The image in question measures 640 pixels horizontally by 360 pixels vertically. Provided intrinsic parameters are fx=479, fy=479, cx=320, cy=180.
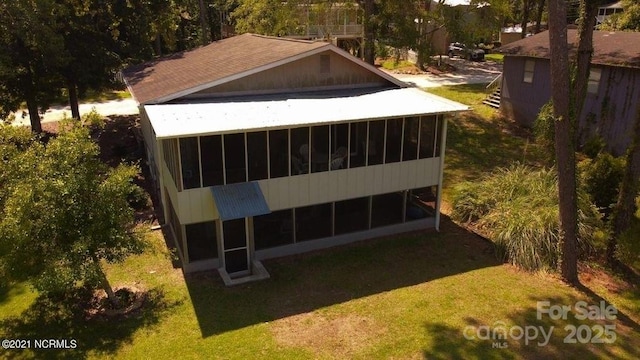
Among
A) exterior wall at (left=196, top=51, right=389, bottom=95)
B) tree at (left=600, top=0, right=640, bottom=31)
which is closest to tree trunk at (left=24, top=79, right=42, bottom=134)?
exterior wall at (left=196, top=51, right=389, bottom=95)

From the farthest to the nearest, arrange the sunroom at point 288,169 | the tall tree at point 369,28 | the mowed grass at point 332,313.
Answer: the tall tree at point 369,28
the sunroom at point 288,169
the mowed grass at point 332,313

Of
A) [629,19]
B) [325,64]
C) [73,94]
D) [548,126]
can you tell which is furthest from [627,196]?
[629,19]

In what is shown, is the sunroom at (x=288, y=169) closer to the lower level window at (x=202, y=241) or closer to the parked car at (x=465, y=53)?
the lower level window at (x=202, y=241)

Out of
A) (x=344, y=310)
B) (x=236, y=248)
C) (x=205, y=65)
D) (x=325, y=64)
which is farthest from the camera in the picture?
(x=205, y=65)

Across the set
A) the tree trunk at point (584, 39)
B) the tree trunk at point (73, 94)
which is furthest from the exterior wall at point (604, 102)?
the tree trunk at point (73, 94)

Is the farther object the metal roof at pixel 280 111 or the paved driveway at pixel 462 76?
the paved driveway at pixel 462 76

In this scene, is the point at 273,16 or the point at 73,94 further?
the point at 273,16

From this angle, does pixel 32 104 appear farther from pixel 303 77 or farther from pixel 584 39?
pixel 584 39

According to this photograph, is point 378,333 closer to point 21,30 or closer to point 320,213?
point 320,213
